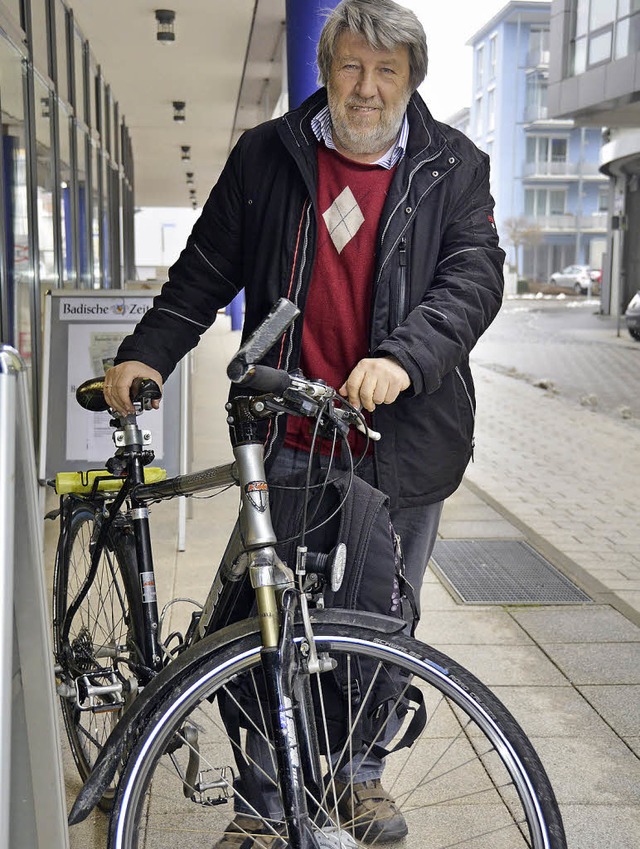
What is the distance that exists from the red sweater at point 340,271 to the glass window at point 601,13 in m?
25.6

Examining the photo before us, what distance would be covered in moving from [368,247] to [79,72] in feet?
27.3

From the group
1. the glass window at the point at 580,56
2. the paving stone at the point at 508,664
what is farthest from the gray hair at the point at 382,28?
the glass window at the point at 580,56

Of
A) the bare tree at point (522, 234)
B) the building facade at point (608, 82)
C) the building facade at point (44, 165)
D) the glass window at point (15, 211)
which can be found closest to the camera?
the glass window at point (15, 211)

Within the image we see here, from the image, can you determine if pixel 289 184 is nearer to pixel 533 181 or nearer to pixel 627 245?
pixel 627 245

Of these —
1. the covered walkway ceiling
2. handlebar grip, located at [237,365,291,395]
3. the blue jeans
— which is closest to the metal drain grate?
the blue jeans

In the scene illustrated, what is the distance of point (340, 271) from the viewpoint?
2.53 meters

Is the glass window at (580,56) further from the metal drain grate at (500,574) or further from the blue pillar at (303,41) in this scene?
the metal drain grate at (500,574)

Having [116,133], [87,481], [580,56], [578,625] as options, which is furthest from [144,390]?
[580,56]

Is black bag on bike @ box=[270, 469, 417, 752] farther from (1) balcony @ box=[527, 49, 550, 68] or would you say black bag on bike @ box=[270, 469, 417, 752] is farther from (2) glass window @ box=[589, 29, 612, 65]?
(1) balcony @ box=[527, 49, 550, 68]

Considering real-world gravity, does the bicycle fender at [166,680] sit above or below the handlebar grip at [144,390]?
below

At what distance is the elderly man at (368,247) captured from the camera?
244cm

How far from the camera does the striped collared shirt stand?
2543 millimetres

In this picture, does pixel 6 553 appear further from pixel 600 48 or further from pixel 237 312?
pixel 600 48

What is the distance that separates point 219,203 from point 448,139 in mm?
563
